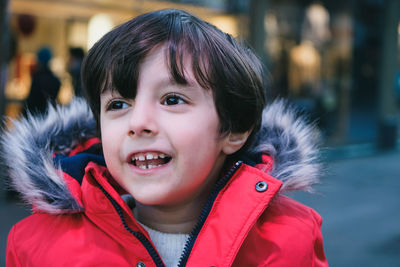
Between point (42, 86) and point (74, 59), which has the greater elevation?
point (74, 59)

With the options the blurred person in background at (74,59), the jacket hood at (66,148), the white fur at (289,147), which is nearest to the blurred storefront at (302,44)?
the blurred person in background at (74,59)

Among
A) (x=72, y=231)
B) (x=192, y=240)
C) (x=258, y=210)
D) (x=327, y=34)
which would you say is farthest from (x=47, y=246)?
(x=327, y=34)

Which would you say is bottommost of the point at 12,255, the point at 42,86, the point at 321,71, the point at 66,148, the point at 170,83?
the point at 321,71

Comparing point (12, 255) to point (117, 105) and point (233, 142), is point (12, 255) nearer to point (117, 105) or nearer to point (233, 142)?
point (117, 105)

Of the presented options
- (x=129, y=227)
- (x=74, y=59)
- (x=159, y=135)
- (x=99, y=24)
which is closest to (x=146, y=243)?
(x=129, y=227)

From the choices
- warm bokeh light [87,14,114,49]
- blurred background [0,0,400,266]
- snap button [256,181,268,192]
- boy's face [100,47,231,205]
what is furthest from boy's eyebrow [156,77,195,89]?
warm bokeh light [87,14,114,49]

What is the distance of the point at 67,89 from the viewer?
704 cm

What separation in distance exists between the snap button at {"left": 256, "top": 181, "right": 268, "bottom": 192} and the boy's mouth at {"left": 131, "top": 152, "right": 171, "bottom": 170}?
313 mm

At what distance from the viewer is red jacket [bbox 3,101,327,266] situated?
155cm

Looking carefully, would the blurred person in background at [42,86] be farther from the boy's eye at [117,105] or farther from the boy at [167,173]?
the boy's eye at [117,105]

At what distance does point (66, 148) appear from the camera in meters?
1.99

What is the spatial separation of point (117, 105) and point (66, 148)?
0.49m

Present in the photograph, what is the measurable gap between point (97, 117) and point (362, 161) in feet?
28.3

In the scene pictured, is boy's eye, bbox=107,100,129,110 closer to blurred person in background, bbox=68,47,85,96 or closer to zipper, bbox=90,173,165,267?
zipper, bbox=90,173,165,267
